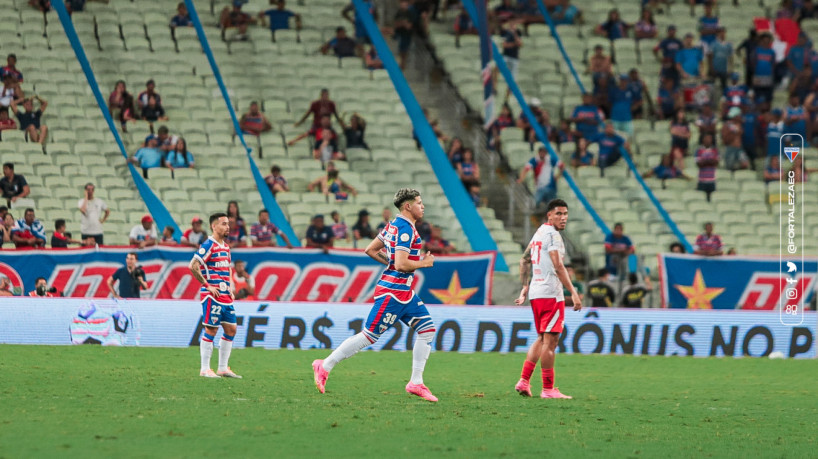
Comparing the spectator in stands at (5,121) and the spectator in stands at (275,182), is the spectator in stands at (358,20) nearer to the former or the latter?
the spectator in stands at (275,182)

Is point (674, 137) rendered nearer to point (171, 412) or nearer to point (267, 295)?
point (267, 295)

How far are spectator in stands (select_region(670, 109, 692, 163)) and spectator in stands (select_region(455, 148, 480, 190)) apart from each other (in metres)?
5.14

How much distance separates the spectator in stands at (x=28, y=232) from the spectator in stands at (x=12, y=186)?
2.64 feet

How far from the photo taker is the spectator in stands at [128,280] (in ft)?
64.0

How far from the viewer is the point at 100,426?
338 inches

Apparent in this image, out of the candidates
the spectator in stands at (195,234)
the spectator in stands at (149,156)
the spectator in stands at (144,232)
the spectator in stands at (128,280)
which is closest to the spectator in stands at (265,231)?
the spectator in stands at (195,234)

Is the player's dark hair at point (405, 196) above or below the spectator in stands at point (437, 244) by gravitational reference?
above

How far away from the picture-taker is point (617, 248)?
22.5m

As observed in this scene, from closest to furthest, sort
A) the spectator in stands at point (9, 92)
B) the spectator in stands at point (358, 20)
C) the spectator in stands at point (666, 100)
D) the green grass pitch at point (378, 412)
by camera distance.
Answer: the green grass pitch at point (378, 412) < the spectator in stands at point (9, 92) < the spectator in stands at point (358, 20) < the spectator in stands at point (666, 100)

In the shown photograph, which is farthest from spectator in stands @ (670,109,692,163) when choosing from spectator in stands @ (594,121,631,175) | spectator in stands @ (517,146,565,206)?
spectator in stands @ (517,146,565,206)

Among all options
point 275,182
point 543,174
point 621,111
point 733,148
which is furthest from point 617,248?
point 275,182

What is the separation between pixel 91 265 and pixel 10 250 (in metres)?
1.31

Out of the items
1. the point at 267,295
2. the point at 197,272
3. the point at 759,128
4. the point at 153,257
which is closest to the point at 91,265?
the point at 153,257

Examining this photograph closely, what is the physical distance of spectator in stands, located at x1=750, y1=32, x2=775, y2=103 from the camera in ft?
94.2
